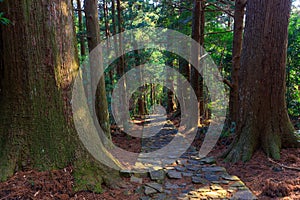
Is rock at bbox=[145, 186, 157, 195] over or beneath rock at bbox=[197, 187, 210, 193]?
over

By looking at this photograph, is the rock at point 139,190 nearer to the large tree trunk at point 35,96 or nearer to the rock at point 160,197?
the rock at point 160,197

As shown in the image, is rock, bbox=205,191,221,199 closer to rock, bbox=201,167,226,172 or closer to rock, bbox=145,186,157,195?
rock, bbox=145,186,157,195

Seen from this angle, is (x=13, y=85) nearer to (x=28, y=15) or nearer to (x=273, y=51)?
(x=28, y=15)

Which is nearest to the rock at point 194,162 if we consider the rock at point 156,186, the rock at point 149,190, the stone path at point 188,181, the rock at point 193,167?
the stone path at point 188,181

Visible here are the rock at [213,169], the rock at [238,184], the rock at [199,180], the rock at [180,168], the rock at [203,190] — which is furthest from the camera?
the rock at [180,168]

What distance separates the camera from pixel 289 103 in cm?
843

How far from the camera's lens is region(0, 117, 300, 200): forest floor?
291cm

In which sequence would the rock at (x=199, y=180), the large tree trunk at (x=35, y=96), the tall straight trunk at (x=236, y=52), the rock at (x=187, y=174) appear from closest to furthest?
1. the large tree trunk at (x=35, y=96)
2. the rock at (x=199, y=180)
3. the rock at (x=187, y=174)
4. the tall straight trunk at (x=236, y=52)

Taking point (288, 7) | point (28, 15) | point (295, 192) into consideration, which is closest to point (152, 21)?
point (288, 7)

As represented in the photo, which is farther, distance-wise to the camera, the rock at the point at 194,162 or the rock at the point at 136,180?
the rock at the point at 194,162

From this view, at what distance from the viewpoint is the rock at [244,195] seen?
3405 millimetres

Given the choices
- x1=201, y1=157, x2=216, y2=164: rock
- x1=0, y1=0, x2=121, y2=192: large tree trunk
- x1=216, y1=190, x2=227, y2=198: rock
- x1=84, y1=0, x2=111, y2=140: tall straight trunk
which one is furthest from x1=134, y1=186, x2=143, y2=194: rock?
x1=84, y1=0, x2=111, y2=140: tall straight trunk

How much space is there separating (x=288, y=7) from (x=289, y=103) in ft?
15.6

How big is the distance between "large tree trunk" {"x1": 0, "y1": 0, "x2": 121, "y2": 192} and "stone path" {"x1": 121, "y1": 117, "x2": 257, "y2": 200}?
915 millimetres
